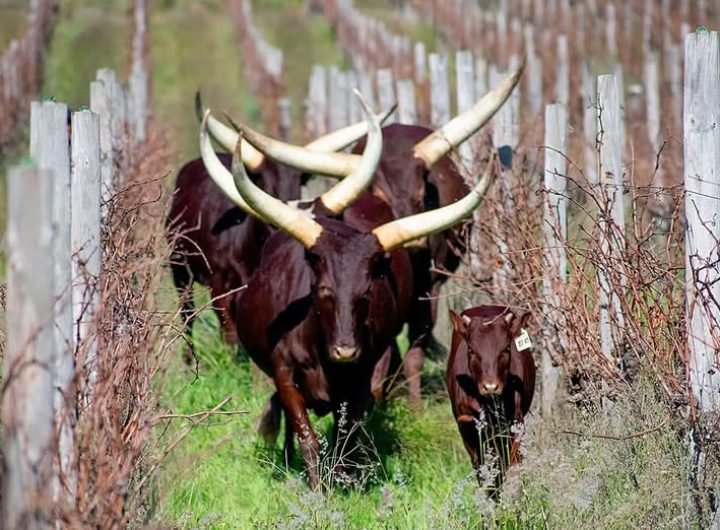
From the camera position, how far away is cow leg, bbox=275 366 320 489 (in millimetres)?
7418

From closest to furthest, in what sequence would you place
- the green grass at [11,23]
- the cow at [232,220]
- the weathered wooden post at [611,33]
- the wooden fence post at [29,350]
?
the wooden fence post at [29,350], the cow at [232,220], the weathered wooden post at [611,33], the green grass at [11,23]

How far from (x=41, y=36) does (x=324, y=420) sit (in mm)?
24384

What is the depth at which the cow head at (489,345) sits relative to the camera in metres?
7.05

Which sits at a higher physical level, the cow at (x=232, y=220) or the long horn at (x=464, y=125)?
the long horn at (x=464, y=125)

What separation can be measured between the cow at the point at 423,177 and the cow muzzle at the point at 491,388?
2469mm

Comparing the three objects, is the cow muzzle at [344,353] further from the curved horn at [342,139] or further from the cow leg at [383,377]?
the curved horn at [342,139]

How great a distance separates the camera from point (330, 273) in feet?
24.4

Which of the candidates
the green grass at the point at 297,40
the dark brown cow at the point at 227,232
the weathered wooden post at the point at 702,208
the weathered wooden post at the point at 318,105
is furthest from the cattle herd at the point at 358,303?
the green grass at the point at 297,40

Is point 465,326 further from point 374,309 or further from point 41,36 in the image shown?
point 41,36

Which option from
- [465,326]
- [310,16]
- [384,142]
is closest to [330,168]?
[384,142]

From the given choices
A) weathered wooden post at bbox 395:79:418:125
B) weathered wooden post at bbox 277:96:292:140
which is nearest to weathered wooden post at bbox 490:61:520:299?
weathered wooden post at bbox 395:79:418:125

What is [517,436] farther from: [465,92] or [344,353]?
[465,92]

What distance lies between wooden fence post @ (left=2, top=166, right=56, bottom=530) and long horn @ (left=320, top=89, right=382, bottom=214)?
4.80 meters

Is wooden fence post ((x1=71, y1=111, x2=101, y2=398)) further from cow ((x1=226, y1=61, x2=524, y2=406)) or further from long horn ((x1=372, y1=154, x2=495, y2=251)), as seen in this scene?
cow ((x1=226, y1=61, x2=524, y2=406))
